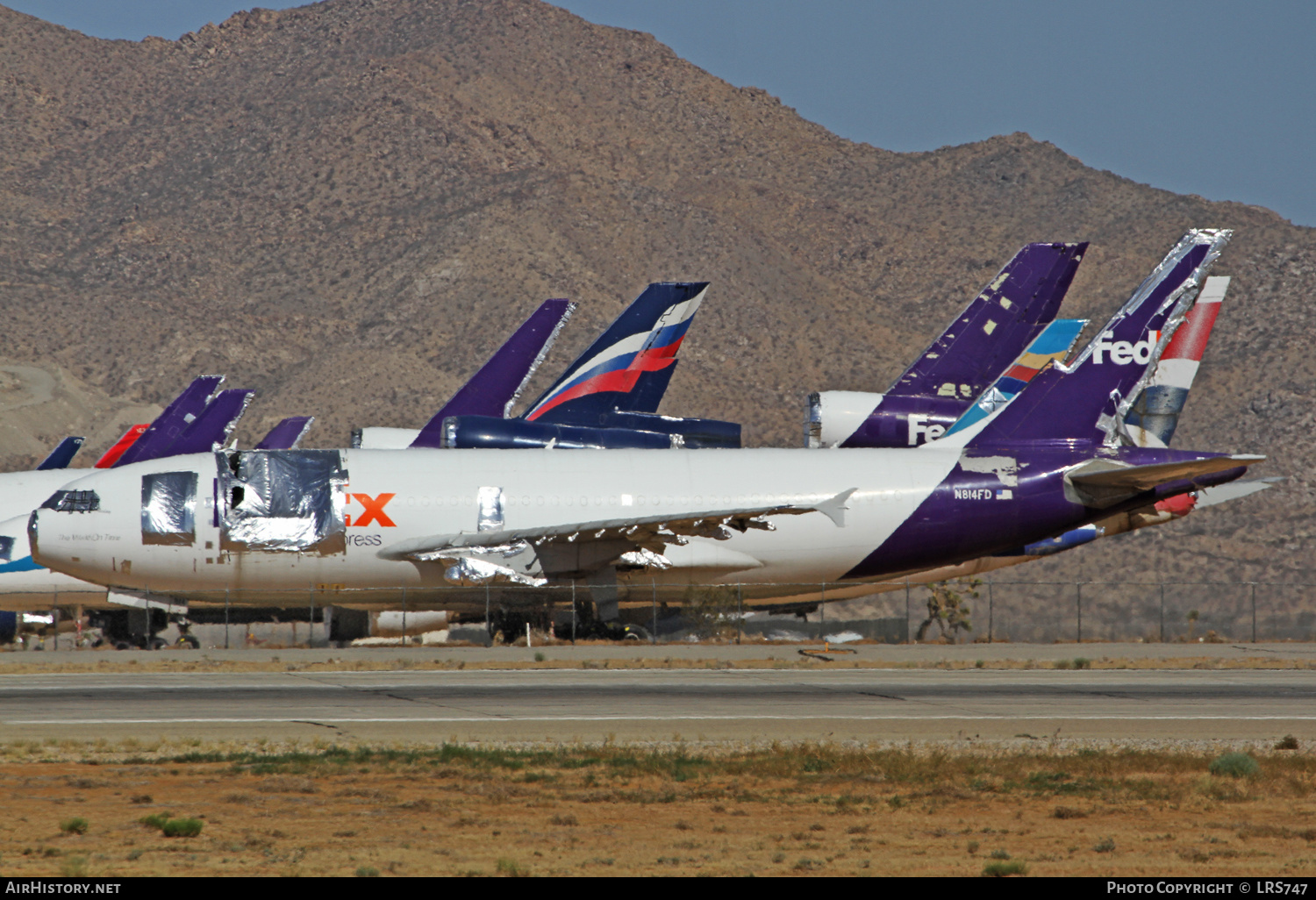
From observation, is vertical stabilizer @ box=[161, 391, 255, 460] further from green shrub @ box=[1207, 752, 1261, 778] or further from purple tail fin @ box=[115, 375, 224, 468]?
green shrub @ box=[1207, 752, 1261, 778]

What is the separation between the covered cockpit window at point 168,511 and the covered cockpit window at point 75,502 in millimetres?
1285

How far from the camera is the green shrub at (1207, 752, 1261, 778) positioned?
1970cm

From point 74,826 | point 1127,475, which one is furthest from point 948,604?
point 74,826

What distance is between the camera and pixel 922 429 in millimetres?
45219

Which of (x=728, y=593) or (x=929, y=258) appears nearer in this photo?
(x=728, y=593)

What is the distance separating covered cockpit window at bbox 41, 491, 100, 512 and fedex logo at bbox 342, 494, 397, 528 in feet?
21.0

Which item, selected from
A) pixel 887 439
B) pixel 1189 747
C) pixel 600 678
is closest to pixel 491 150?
pixel 887 439

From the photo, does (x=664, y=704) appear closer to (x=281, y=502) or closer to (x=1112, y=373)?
(x=281, y=502)

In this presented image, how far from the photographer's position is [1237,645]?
4272 centimetres

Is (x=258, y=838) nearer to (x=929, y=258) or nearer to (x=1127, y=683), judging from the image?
(x=1127, y=683)

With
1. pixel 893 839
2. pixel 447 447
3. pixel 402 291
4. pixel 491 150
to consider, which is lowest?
pixel 893 839

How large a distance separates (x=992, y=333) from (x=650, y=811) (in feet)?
107
